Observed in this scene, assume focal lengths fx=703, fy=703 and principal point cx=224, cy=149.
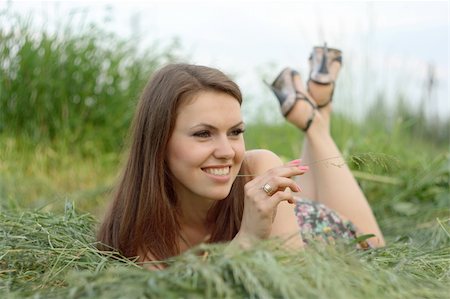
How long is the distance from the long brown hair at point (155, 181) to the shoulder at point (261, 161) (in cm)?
6

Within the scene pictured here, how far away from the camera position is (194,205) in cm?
239

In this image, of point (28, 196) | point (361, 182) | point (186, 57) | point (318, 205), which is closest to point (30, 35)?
point (186, 57)

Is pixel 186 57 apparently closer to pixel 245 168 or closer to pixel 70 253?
pixel 245 168

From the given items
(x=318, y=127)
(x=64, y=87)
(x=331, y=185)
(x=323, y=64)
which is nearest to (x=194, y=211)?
(x=331, y=185)

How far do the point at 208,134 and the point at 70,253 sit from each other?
542 millimetres

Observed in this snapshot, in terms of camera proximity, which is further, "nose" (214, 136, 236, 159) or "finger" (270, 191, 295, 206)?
"nose" (214, 136, 236, 159)

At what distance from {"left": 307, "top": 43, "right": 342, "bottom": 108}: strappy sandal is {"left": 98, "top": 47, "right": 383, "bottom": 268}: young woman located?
99 centimetres

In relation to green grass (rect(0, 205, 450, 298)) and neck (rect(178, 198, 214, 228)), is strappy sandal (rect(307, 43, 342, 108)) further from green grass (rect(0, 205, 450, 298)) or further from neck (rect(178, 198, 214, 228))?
green grass (rect(0, 205, 450, 298))

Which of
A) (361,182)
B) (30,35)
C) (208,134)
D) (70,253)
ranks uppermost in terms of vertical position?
(30,35)

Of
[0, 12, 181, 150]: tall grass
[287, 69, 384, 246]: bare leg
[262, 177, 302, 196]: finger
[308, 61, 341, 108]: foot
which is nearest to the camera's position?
[262, 177, 302, 196]: finger

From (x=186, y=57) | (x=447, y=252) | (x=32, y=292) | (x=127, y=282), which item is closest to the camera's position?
(x=127, y=282)

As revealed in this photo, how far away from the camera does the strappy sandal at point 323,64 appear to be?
10.9 ft

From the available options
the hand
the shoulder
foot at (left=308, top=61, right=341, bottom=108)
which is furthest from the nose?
foot at (left=308, top=61, right=341, bottom=108)

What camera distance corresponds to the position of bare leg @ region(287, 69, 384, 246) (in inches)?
117
